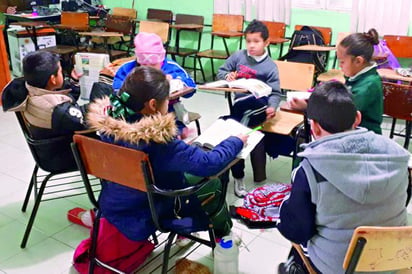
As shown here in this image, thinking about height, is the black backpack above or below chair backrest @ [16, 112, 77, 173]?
above

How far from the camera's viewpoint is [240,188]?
2.80 metres

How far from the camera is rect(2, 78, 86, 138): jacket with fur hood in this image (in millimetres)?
2127

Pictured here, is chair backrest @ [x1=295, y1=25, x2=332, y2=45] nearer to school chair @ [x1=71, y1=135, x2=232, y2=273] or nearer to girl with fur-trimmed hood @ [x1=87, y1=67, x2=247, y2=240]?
girl with fur-trimmed hood @ [x1=87, y1=67, x2=247, y2=240]

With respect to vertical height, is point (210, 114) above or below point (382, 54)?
below

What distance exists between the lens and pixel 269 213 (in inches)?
98.0

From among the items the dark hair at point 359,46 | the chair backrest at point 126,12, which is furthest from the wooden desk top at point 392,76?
the chair backrest at point 126,12

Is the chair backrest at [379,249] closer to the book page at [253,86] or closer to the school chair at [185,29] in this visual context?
the book page at [253,86]

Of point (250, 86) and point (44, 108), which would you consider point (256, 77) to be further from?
point (44, 108)

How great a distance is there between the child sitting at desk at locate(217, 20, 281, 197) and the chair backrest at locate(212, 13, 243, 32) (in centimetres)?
253

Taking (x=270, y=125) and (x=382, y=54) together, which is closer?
(x=270, y=125)

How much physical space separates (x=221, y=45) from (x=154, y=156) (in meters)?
4.39

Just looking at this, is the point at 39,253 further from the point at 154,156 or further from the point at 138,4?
the point at 138,4

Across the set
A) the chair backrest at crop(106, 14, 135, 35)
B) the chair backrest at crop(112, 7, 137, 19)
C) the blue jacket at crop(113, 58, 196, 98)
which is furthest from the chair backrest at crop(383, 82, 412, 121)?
the chair backrest at crop(112, 7, 137, 19)

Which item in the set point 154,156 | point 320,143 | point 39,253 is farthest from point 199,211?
point 39,253
